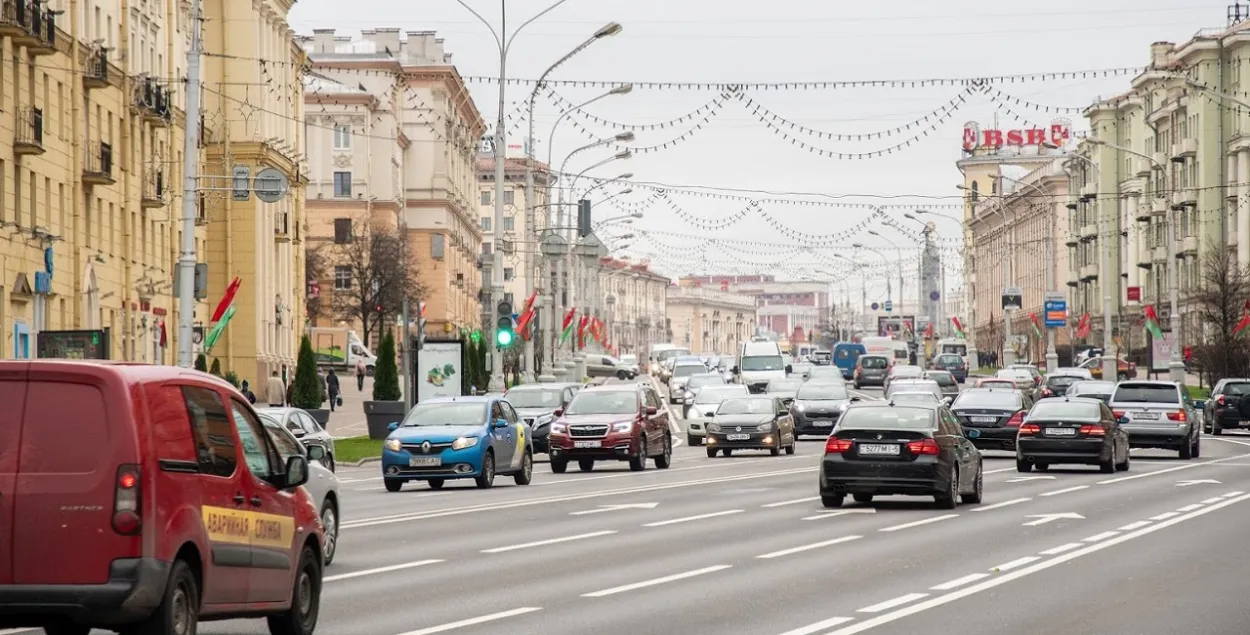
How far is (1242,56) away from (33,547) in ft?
314

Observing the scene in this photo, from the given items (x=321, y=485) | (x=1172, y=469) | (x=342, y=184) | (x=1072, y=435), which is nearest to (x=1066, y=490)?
(x=1072, y=435)

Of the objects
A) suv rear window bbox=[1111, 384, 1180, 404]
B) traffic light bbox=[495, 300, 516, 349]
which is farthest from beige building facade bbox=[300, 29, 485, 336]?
suv rear window bbox=[1111, 384, 1180, 404]

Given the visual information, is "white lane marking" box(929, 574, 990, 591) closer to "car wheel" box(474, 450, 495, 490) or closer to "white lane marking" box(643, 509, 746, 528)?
"white lane marking" box(643, 509, 746, 528)

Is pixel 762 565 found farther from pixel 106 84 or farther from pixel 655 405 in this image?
pixel 106 84

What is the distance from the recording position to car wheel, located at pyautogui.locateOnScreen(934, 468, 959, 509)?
87.3ft

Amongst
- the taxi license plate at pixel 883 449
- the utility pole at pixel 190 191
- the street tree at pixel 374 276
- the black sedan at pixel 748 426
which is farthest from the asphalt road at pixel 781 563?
the street tree at pixel 374 276

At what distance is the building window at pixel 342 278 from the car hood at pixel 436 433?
Answer: 291 ft

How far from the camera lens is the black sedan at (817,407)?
56188 millimetres

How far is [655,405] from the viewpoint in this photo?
41.4 meters

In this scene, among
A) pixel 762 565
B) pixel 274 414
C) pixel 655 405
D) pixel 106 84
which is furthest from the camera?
pixel 106 84

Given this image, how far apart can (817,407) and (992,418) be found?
11128 millimetres

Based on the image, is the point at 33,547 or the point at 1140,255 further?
the point at 1140,255

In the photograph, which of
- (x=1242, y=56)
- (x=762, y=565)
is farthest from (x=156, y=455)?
(x=1242, y=56)

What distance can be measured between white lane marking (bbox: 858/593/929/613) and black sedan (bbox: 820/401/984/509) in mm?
10638
